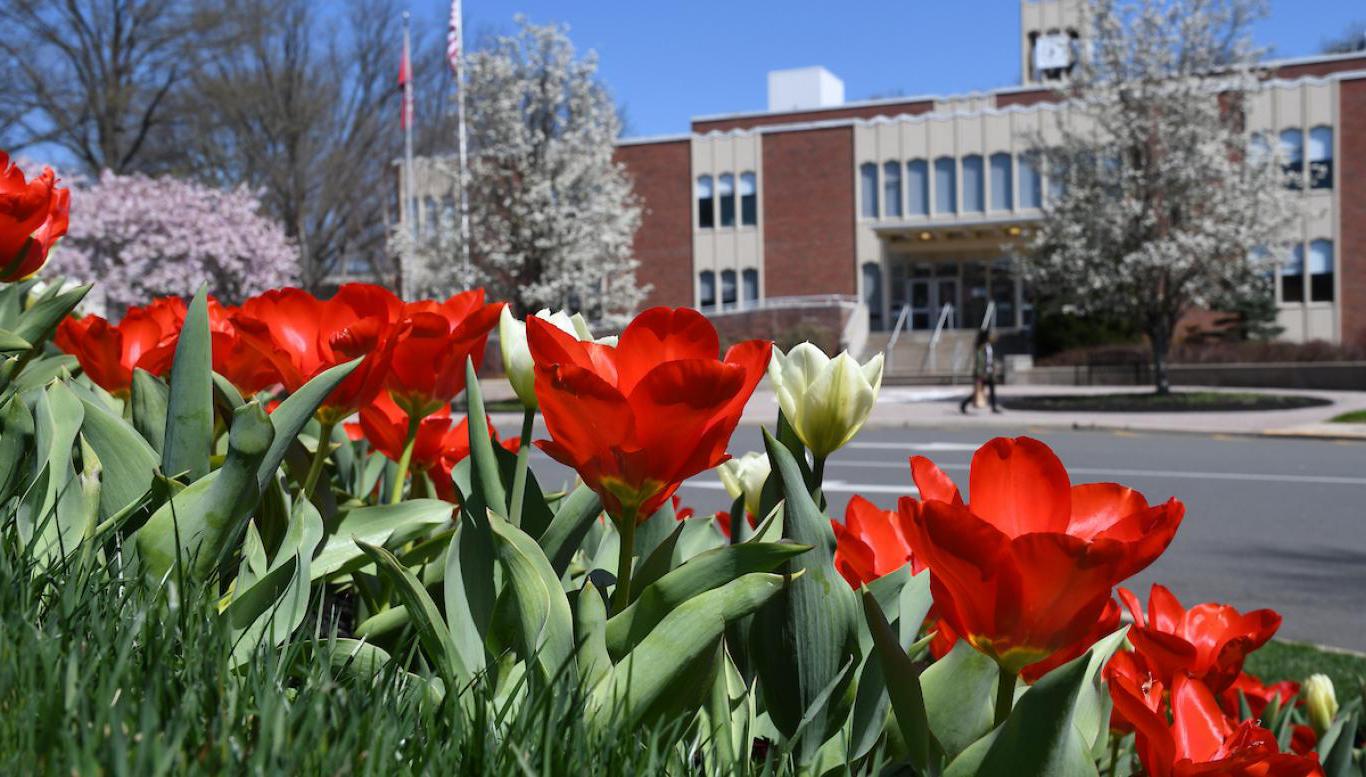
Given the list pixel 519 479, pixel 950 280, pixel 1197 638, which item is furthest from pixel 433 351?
pixel 950 280

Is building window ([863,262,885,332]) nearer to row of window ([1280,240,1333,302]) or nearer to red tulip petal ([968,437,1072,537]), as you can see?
row of window ([1280,240,1333,302])

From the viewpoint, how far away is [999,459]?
955mm

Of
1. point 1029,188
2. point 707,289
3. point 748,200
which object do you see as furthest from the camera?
point 707,289

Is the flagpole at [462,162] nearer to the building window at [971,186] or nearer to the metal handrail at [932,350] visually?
the metal handrail at [932,350]

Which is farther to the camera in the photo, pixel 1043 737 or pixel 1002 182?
pixel 1002 182

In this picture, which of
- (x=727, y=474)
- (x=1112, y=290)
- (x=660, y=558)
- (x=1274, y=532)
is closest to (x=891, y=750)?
(x=660, y=558)

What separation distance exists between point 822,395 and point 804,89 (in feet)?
156

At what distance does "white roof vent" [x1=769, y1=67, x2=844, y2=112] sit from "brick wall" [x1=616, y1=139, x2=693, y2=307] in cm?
630

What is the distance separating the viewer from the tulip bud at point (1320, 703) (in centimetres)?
172

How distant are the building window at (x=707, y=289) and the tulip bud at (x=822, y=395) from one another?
40403mm

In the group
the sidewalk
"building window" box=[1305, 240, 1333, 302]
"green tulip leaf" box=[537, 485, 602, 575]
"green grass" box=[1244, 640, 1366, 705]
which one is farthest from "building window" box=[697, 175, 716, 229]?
"green tulip leaf" box=[537, 485, 602, 575]

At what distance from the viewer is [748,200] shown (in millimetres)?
41625

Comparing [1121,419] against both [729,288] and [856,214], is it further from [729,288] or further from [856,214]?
[729,288]

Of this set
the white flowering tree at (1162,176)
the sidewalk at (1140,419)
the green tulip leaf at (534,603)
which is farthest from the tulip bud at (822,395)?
the white flowering tree at (1162,176)
